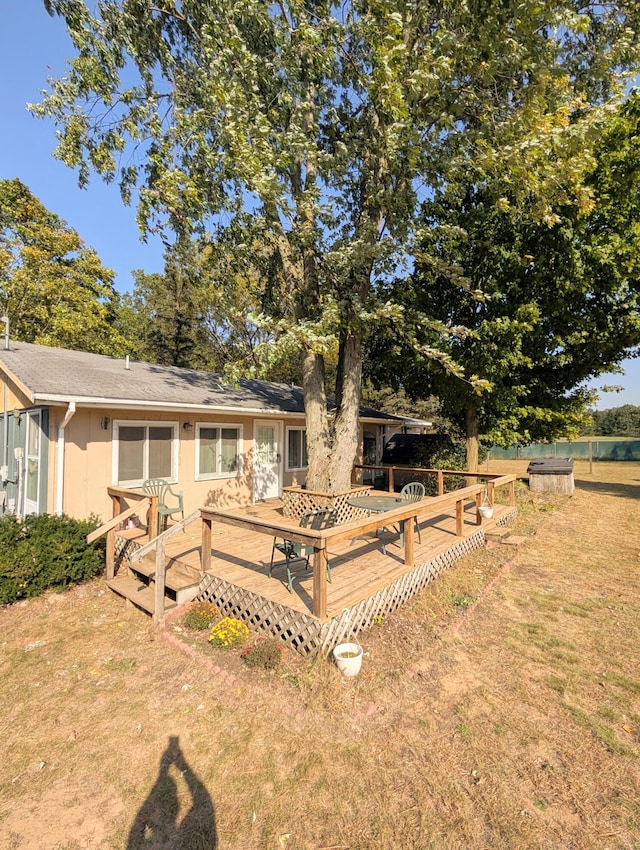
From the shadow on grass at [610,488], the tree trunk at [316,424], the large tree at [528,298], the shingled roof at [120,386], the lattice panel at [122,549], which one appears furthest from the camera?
the shadow on grass at [610,488]

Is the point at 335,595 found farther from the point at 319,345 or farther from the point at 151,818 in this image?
the point at 319,345

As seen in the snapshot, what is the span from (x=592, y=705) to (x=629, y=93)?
14585mm

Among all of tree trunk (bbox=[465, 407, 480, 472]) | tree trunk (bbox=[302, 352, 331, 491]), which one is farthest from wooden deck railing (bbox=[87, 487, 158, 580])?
tree trunk (bbox=[465, 407, 480, 472])

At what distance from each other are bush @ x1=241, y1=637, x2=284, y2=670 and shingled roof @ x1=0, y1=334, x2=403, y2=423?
4.85m

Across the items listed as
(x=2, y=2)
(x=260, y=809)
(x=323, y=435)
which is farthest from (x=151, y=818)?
(x=2, y=2)

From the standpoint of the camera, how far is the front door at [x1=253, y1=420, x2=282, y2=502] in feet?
35.8

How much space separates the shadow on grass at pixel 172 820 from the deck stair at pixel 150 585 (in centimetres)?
270

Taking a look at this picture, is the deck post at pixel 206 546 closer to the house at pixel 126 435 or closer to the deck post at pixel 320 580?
the deck post at pixel 320 580

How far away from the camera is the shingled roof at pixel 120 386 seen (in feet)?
22.7

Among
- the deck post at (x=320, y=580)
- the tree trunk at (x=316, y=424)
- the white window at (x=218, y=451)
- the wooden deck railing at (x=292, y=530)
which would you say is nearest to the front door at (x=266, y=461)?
the white window at (x=218, y=451)

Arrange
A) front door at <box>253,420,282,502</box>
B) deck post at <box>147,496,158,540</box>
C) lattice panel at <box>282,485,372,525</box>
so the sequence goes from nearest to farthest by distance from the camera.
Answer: deck post at <box>147,496,158,540</box>
lattice panel at <box>282,485,372,525</box>
front door at <box>253,420,282,502</box>

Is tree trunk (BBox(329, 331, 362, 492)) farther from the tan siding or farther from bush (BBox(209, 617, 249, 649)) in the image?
bush (BBox(209, 617, 249, 649))

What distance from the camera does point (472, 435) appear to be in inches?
557

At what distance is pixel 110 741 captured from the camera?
3.51 m
